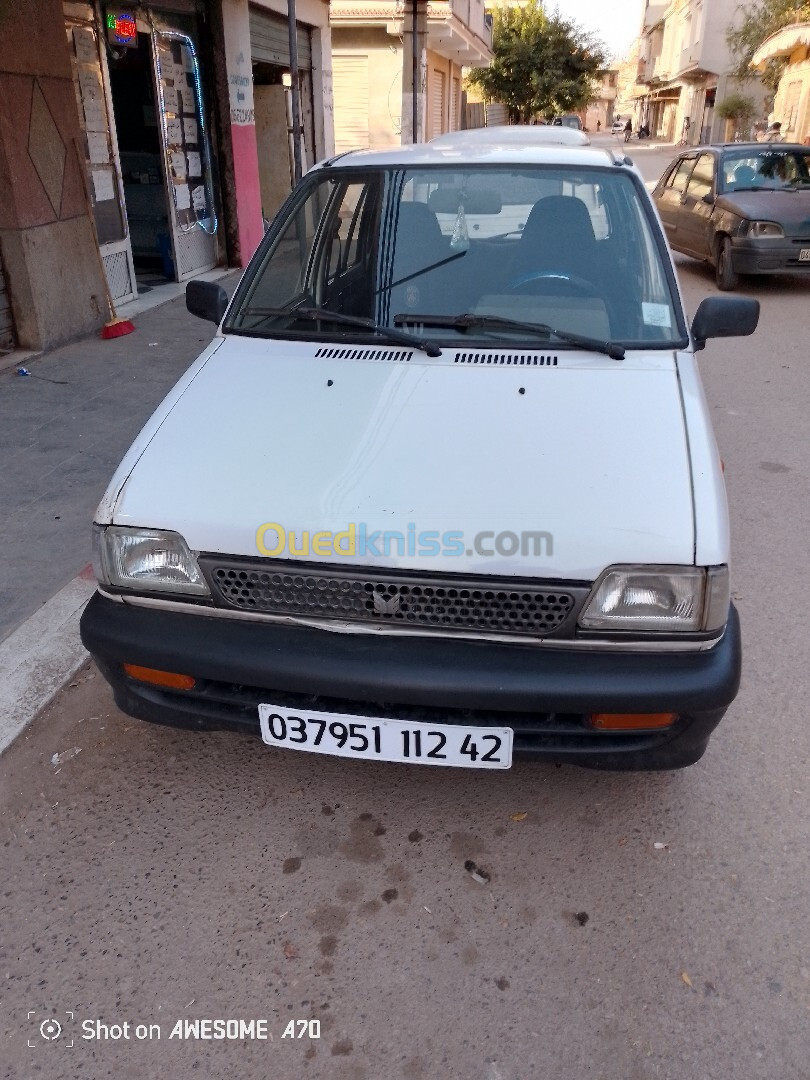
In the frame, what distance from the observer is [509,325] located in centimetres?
282

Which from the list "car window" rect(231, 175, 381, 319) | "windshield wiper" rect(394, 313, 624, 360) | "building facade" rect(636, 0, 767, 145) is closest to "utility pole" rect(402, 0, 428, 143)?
"car window" rect(231, 175, 381, 319)

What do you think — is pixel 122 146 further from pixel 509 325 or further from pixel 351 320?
pixel 509 325

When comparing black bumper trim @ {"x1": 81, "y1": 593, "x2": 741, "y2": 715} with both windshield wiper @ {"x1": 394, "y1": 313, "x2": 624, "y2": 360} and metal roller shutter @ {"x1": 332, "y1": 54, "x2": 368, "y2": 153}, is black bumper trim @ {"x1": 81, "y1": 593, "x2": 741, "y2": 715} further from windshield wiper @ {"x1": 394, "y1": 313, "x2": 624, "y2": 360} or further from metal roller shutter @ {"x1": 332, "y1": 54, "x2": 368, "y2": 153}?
metal roller shutter @ {"x1": 332, "y1": 54, "x2": 368, "y2": 153}

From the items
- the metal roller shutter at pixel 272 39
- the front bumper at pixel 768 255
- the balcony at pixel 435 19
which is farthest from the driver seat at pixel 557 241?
the balcony at pixel 435 19

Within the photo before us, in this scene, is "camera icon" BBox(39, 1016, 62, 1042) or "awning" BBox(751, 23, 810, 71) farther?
"awning" BBox(751, 23, 810, 71)

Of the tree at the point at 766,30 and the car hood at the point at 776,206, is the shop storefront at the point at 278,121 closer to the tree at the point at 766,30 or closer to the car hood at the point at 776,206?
the car hood at the point at 776,206

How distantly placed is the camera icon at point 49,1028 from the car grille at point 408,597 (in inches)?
41.3

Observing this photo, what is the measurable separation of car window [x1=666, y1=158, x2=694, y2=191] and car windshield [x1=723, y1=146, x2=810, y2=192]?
94 cm

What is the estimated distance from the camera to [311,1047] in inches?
74.4

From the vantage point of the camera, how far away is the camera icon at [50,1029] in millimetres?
1906

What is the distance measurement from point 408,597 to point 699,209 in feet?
32.7

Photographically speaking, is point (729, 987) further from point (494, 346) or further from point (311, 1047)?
point (494, 346)

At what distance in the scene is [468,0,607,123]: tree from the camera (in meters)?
37.7

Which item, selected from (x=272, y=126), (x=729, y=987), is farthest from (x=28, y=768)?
(x=272, y=126)
